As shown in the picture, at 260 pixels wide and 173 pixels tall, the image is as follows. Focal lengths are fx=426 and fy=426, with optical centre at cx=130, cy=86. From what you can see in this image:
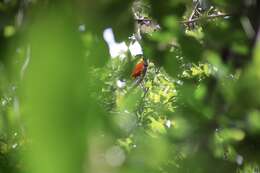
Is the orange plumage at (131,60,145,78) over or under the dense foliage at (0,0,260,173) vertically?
under

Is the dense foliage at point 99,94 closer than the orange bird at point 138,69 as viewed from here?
Yes

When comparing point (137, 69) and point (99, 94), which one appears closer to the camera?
point (99, 94)

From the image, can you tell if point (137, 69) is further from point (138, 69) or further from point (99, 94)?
point (99, 94)

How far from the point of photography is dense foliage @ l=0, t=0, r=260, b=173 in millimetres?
223

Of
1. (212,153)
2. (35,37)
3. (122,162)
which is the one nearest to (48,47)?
(35,37)

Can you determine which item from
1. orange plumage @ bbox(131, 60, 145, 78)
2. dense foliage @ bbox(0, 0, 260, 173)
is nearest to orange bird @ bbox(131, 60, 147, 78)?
orange plumage @ bbox(131, 60, 145, 78)

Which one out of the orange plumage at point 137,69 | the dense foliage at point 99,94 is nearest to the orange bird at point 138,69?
the orange plumage at point 137,69

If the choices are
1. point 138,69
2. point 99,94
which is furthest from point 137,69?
point 99,94

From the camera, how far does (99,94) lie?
0.49 metres

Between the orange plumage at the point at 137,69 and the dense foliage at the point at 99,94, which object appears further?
the orange plumage at the point at 137,69

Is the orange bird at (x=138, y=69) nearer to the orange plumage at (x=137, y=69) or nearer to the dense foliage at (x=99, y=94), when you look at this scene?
the orange plumage at (x=137, y=69)

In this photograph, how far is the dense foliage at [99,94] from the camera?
22 centimetres

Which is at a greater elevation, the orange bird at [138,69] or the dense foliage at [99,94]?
the dense foliage at [99,94]

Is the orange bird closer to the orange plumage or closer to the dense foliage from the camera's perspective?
the orange plumage
